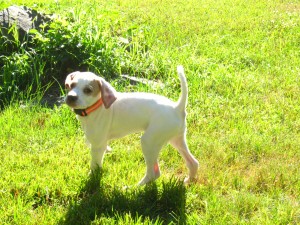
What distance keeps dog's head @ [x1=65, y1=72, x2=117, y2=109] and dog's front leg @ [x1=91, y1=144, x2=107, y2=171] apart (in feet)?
1.44

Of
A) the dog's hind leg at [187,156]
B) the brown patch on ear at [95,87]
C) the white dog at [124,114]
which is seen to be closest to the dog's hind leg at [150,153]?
the white dog at [124,114]

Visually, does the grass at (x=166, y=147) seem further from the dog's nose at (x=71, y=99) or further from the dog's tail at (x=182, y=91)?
the dog's nose at (x=71, y=99)

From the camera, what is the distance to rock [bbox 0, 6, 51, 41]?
21.5ft

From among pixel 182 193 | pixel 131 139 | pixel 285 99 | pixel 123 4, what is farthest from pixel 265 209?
pixel 123 4

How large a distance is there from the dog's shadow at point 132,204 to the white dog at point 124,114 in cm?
17

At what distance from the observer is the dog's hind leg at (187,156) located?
4137 mm

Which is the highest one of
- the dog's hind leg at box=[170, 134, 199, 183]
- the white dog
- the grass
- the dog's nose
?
the dog's nose

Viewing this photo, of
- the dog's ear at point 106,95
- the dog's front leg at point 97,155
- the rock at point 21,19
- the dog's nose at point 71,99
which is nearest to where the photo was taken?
the dog's nose at point 71,99

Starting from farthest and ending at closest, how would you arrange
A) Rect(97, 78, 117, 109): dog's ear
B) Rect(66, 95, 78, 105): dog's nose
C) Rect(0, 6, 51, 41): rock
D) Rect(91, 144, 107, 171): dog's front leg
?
Rect(0, 6, 51, 41): rock → Rect(91, 144, 107, 171): dog's front leg → Rect(97, 78, 117, 109): dog's ear → Rect(66, 95, 78, 105): dog's nose

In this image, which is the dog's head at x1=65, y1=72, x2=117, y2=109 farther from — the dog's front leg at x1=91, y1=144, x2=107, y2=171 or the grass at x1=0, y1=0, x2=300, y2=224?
the grass at x1=0, y1=0, x2=300, y2=224

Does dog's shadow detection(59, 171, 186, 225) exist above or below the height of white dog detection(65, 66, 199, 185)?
below

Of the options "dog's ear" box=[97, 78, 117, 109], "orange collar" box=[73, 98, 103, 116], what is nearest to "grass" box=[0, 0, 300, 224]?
"orange collar" box=[73, 98, 103, 116]

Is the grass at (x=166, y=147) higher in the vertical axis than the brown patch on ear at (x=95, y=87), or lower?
lower

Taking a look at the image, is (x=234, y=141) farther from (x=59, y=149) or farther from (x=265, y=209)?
(x=59, y=149)
